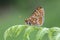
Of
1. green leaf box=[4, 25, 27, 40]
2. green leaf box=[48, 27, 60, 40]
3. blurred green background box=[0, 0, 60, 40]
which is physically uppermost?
blurred green background box=[0, 0, 60, 40]

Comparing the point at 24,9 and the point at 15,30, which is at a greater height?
the point at 24,9

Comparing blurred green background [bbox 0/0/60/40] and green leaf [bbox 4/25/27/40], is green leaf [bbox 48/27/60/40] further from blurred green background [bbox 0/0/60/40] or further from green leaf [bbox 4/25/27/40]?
blurred green background [bbox 0/0/60/40]

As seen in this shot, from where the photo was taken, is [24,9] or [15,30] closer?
[15,30]

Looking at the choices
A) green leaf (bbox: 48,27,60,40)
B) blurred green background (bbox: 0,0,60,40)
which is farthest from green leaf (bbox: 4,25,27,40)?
blurred green background (bbox: 0,0,60,40)

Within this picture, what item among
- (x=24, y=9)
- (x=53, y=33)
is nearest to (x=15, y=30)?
(x=53, y=33)

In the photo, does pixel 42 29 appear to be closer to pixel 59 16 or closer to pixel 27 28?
pixel 27 28

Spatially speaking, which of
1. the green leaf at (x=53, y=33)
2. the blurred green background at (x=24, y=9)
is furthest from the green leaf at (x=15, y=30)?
the blurred green background at (x=24, y=9)

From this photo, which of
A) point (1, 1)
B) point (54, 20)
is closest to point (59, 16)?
point (54, 20)

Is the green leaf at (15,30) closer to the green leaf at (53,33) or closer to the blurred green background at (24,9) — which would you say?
the green leaf at (53,33)

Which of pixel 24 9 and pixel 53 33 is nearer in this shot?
pixel 53 33

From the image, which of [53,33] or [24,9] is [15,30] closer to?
[53,33]
